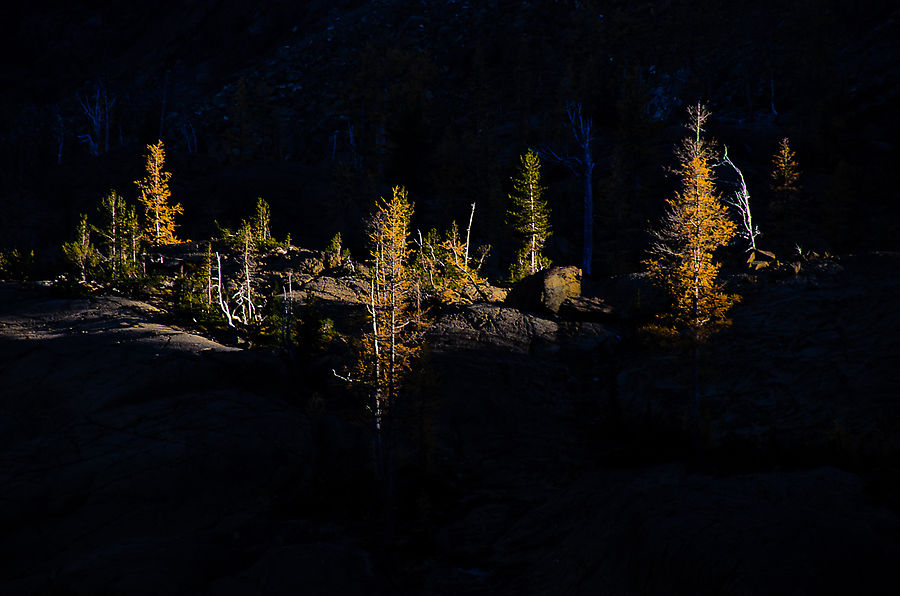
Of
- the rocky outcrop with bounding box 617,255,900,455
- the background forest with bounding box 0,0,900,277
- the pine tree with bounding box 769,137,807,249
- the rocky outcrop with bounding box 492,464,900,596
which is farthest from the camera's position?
the background forest with bounding box 0,0,900,277

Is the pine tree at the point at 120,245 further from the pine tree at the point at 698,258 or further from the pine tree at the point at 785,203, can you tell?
the pine tree at the point at 785,203

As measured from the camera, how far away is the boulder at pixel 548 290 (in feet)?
91.2

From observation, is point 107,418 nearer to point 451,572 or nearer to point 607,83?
point 451,572

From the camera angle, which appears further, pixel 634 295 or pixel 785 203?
pixel 785 203

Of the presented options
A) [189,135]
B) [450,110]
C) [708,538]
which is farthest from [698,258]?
[189,135]

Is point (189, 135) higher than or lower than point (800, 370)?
higher

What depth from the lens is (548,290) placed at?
1101 inches

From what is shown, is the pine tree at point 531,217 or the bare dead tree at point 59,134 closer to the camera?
the pine tree at point 531,217

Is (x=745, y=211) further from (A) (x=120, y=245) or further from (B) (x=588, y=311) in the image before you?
(A) (x=120, y=245)

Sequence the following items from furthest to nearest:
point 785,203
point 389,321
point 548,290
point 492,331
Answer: point 785,203 < point 548,290 < point 492,331 < point 389,321

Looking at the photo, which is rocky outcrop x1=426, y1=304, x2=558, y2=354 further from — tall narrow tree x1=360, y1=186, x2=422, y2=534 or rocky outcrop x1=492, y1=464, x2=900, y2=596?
rocky outcrop x1=492, y1=464, x2=900, y2=596

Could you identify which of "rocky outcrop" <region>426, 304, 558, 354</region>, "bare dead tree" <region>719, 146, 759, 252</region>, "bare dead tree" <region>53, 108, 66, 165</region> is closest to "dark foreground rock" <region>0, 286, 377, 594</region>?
"rocky outcrop" <region>426, 304, 558, 354</region>

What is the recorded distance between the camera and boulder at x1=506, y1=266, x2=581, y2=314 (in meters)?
27.8

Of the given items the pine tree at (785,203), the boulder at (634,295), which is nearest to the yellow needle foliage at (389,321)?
the boulder at (634,295)
